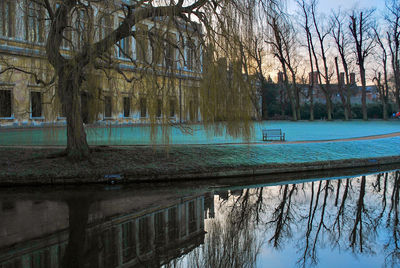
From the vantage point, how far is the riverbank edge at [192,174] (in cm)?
975

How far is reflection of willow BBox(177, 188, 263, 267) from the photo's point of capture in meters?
4.46

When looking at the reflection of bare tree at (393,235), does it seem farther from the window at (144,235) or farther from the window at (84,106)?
the window at (84,106)

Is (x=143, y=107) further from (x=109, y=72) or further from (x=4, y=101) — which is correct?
(x=4, y=101)

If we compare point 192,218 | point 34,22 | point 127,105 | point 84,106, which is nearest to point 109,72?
point 127,105

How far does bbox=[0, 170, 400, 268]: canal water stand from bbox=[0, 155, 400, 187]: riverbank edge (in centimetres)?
69

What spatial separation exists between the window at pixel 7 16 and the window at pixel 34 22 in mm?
379

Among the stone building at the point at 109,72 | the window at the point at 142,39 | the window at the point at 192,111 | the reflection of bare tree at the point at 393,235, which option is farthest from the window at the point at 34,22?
the reflection of bare tree at the point at 393,235

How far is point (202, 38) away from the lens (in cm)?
841

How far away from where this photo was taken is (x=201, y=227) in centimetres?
577

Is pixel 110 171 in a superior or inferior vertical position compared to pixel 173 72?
inferior

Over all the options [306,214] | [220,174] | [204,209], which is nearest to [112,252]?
[204,209]

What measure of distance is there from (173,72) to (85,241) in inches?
189

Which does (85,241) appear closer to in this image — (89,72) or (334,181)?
(89,72)

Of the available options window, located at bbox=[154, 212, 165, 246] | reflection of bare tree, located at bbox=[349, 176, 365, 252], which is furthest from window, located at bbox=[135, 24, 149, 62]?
reflection of bare tree, located at bbox=[349, 176, 365, 252]
